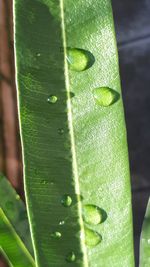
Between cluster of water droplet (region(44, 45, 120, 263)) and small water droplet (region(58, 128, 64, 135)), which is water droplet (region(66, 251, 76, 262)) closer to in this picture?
cluster of water droplet (region(44, 45, 120, 263))

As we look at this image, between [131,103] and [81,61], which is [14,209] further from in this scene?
[131,103]

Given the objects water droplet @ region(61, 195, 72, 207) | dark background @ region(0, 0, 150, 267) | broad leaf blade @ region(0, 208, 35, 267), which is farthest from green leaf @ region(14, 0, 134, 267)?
dark background @ region(0, 0, 150, 267)

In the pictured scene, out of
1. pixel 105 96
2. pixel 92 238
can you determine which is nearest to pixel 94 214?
pixel 92 238

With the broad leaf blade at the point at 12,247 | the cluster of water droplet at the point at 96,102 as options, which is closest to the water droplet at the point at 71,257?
the cluster of water droplet at the point at 96,102

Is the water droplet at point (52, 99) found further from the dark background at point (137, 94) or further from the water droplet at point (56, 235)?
the dark background at point (137, 94)

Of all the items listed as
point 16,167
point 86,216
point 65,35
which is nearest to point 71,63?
point 65,35
